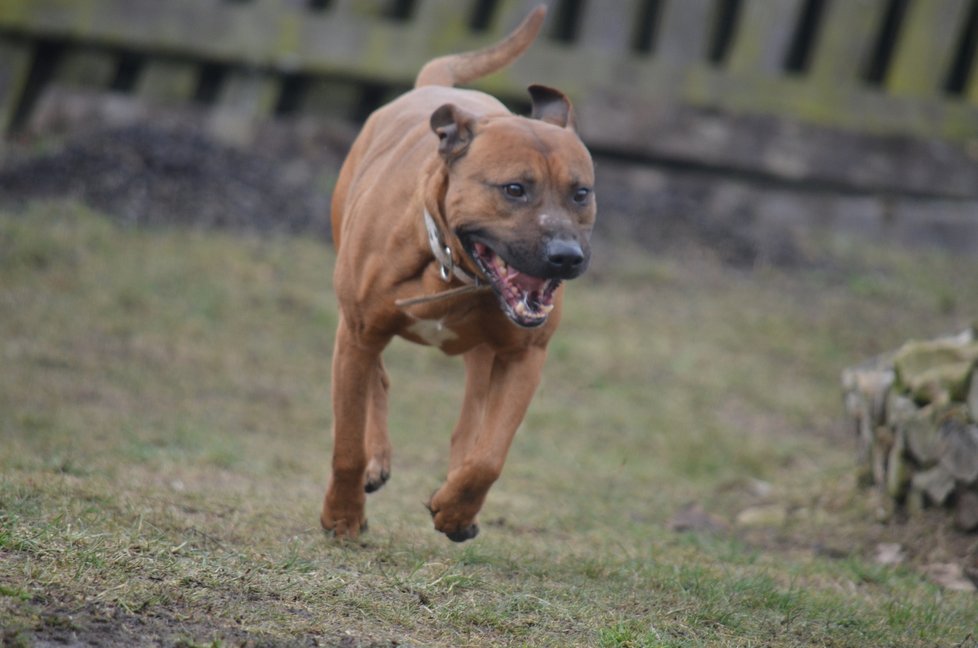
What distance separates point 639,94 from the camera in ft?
39.3

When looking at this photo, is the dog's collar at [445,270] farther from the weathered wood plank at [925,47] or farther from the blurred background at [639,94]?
the weathered wood plank at [925,47]

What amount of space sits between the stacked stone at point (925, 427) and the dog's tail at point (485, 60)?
2352mm

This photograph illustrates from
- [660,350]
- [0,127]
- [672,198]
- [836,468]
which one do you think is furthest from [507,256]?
[0,127]

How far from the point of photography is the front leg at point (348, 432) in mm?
5316

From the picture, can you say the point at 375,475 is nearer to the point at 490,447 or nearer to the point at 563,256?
the point at 490,447

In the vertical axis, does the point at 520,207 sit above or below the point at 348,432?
above

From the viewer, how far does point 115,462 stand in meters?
6.67

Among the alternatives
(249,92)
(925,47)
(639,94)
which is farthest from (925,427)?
(249,92)

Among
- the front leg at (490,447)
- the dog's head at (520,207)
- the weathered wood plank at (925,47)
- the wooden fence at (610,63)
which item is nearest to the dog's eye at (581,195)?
the dog's head at (520,207)

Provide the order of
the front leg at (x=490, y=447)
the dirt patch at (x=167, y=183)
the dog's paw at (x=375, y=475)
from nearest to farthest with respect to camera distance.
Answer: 1. the front leg at (x=490, y=447)
2. the dog's paw at (x=375, y=475)
3. the dirt patch at (x=167, y=183)

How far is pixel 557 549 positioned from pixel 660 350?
430 cm

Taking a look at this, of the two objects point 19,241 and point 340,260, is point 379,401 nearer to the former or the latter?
point 340,260

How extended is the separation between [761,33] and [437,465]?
6.03 meters

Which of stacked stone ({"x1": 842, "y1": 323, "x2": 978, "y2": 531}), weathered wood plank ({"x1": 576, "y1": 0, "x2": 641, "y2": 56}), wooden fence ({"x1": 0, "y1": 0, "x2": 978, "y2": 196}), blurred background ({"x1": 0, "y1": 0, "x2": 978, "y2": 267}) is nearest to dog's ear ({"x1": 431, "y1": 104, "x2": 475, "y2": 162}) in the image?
stacked stone ({"x1": 842, "y1": 323, "x2": 978, "y2": 531})
